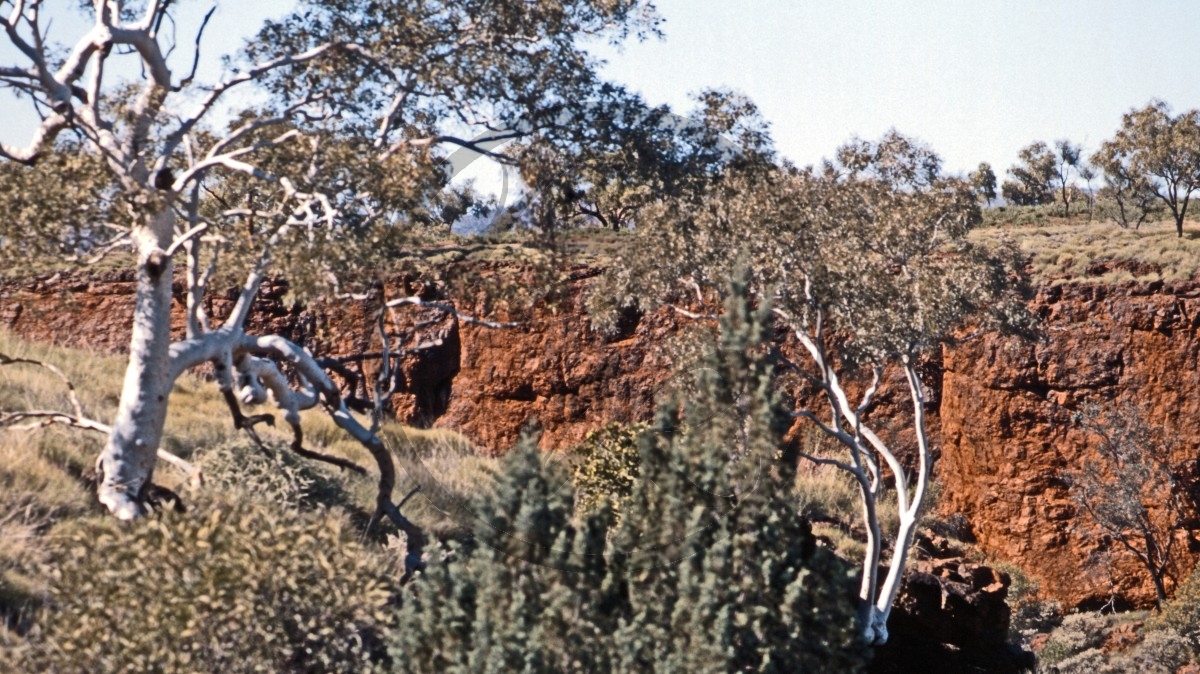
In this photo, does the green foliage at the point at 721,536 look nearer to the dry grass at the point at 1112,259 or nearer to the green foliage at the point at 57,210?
the green foliage at the point at 57,210

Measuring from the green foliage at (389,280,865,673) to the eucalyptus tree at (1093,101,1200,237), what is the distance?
3323cm

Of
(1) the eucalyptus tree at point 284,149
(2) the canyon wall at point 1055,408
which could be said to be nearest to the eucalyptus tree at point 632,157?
(1) the eucalyptus tree at point 284,149

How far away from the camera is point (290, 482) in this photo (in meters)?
11.9

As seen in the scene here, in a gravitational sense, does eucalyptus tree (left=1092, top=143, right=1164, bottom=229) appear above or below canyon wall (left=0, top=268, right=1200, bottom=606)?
above

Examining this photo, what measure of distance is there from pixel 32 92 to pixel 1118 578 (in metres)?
22.4

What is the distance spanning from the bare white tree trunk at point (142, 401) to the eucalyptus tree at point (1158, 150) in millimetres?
35017

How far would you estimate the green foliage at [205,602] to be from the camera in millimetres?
8398

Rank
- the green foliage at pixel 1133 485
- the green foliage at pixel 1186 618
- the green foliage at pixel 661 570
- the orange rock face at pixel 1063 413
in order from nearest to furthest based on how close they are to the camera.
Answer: the green foliage at pixel 661 570 → the green foliage at pixel 1186 618 → the green foliage at pixel 1133 485 → the orange rock face at pixel 1063 413

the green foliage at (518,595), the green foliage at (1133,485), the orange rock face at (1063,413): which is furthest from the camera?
the orange rock face at (1063,413)

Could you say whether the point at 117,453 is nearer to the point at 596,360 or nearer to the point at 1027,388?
the point at 596,360

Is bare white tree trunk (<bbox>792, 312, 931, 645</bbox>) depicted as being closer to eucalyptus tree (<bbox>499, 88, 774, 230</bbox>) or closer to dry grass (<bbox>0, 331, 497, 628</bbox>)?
eucalyptus tree (<bbox>499, 88, 774, 230</bbox>)

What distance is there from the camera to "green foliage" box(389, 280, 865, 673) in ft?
29.3

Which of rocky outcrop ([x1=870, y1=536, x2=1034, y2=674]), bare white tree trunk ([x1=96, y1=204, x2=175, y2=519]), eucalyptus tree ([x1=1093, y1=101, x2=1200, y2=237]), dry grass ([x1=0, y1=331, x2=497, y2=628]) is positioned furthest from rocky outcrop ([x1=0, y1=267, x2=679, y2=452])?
eucalyptus tree ([x1=1093, y1=101, x2=1200, y2=237])

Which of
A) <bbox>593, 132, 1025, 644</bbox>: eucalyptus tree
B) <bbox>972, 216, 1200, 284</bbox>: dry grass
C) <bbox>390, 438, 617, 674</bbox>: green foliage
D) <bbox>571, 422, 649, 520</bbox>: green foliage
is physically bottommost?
<bbox>390, 438, 617, 674</bbox>: green foliage
